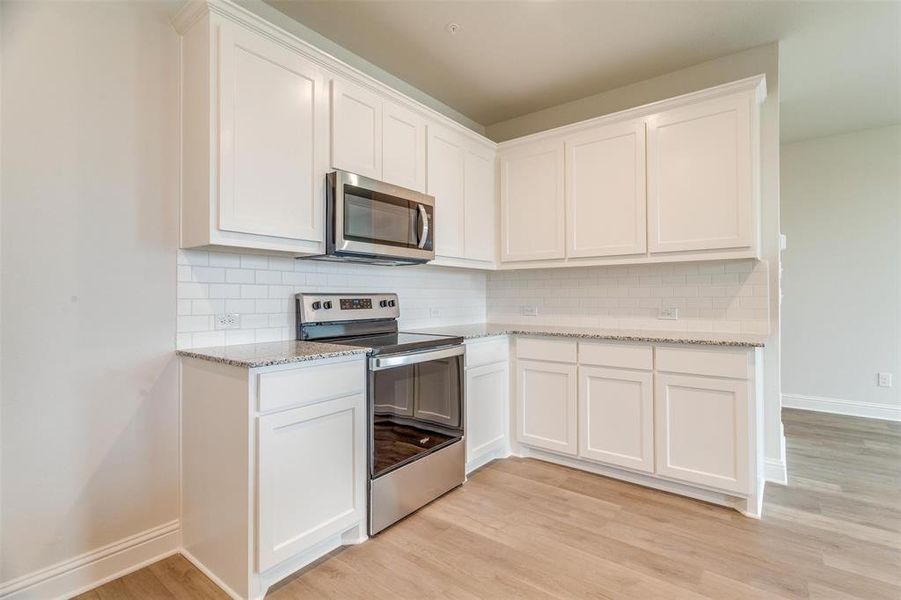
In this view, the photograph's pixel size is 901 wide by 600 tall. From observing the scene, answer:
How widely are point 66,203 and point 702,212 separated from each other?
125 inches

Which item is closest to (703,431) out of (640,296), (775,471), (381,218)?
(775,471)

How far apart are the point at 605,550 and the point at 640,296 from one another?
1.79 m

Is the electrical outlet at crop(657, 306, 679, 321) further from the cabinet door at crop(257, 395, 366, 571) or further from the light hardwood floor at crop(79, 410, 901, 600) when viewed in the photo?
the cabinet door at crop(257, 395, 366, 571)

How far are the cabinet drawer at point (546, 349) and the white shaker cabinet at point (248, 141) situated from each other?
63.6 inches

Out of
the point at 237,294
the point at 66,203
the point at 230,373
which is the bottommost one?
the point at 230,373

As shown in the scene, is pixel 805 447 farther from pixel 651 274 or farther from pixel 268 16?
pixel 268 16

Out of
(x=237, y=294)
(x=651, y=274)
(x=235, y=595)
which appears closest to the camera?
(x=235, y=595)

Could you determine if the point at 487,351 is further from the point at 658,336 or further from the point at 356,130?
the point at 356,130

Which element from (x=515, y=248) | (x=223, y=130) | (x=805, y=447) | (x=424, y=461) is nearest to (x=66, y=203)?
(x=223, y=130)

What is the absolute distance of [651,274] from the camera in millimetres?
3127

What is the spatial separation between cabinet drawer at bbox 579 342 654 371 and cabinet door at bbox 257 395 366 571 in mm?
1511

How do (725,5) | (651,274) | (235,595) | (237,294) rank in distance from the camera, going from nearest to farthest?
1. (235,595)
2. (237,294)
3. (725,5)
4. (651,274)

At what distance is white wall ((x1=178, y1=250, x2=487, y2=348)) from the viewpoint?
6.66ft

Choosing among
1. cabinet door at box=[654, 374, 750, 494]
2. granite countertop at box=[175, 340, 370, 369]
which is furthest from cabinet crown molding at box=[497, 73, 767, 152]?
granite countertop at box=[175, 340, 370, 369]
